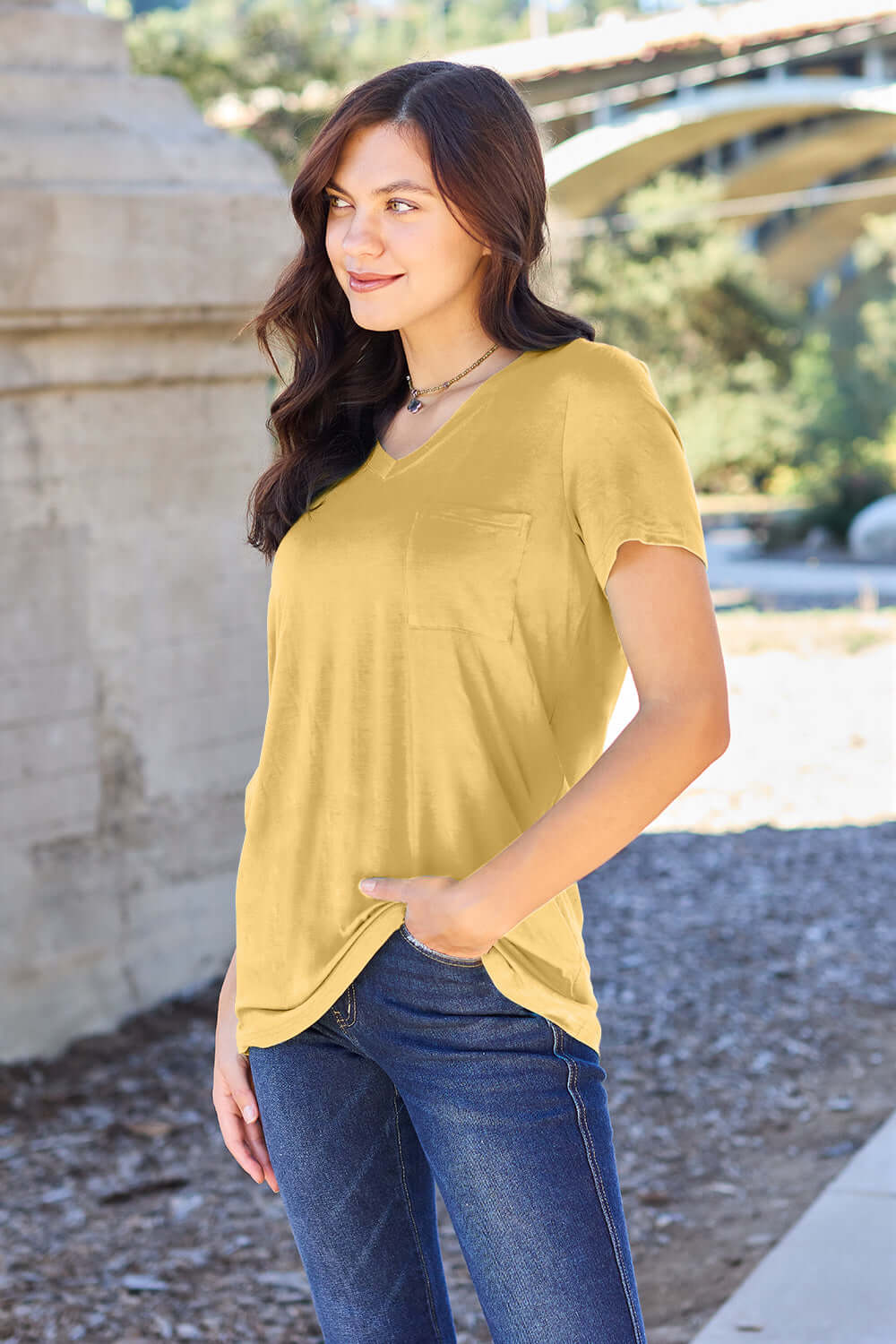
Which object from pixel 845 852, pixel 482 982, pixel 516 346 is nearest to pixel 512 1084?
pixel 482 982

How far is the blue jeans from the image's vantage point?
156cm

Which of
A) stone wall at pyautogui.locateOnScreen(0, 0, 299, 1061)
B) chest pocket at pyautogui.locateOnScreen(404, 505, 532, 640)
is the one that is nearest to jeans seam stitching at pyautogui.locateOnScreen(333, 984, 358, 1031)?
chest pocket at pyautogui.locateOnScreen(404, 505, 532, 640)

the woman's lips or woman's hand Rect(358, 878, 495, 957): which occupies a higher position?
the woman's lips

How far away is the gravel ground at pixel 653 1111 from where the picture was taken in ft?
10.6

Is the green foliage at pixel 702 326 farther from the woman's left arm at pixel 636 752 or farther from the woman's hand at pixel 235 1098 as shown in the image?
the woman's left arm at pixel 636 752

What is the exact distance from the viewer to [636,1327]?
1.58 m

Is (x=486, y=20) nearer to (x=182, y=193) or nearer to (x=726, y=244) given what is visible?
(x=726, y=244)

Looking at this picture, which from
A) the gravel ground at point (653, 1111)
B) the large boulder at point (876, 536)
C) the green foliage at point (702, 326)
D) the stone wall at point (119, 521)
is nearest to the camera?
the gravel ground at point (653, 1111)

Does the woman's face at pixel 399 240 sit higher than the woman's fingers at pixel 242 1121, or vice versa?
the woman's face at pixel 399 240

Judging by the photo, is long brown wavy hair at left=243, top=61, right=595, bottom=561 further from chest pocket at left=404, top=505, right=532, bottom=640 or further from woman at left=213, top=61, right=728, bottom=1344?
chest pocket at left=404, top=505, right=532, bottom=640

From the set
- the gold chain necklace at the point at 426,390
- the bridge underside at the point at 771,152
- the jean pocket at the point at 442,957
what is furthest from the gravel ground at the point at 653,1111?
the bridge underside at the point at 771,152

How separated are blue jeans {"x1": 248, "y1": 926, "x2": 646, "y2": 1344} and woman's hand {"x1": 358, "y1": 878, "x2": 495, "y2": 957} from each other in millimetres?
34

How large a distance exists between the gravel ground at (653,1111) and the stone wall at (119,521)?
1.04 feet

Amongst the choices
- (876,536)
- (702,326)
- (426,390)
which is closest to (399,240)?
(426,390)
